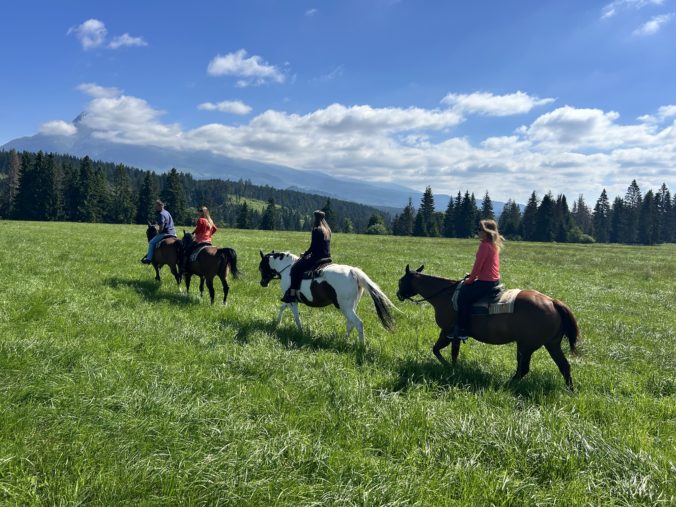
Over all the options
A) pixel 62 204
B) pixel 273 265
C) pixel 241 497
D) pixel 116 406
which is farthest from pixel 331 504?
pixel 62 204

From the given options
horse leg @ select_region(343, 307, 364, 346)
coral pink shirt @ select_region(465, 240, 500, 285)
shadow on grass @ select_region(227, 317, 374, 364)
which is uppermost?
coral pink shirt @ select_region(465, 240, 500, 285)

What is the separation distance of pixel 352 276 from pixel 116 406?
19.8 ft

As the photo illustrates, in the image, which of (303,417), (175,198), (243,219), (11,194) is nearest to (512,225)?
(243,219)

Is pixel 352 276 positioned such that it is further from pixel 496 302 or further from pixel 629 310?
pixel 629 310

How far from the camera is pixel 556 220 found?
101m

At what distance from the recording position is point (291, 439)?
482 cm

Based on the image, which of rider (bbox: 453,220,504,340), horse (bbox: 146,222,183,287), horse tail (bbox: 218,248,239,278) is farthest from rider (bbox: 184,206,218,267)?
rider (bbox: 453,220,504,340)

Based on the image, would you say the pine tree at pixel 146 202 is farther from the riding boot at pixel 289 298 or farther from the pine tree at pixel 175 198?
the riding boot at pixel 289 298

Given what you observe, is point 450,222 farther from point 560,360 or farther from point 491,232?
point 560,360

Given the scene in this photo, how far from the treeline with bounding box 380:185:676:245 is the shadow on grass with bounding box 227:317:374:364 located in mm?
90939

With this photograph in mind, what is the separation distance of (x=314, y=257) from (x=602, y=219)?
455 feet

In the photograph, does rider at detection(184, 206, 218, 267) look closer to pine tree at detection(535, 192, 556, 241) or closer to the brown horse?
the brown horse

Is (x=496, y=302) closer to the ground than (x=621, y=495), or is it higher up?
higher up

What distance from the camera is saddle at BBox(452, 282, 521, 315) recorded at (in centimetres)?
767
